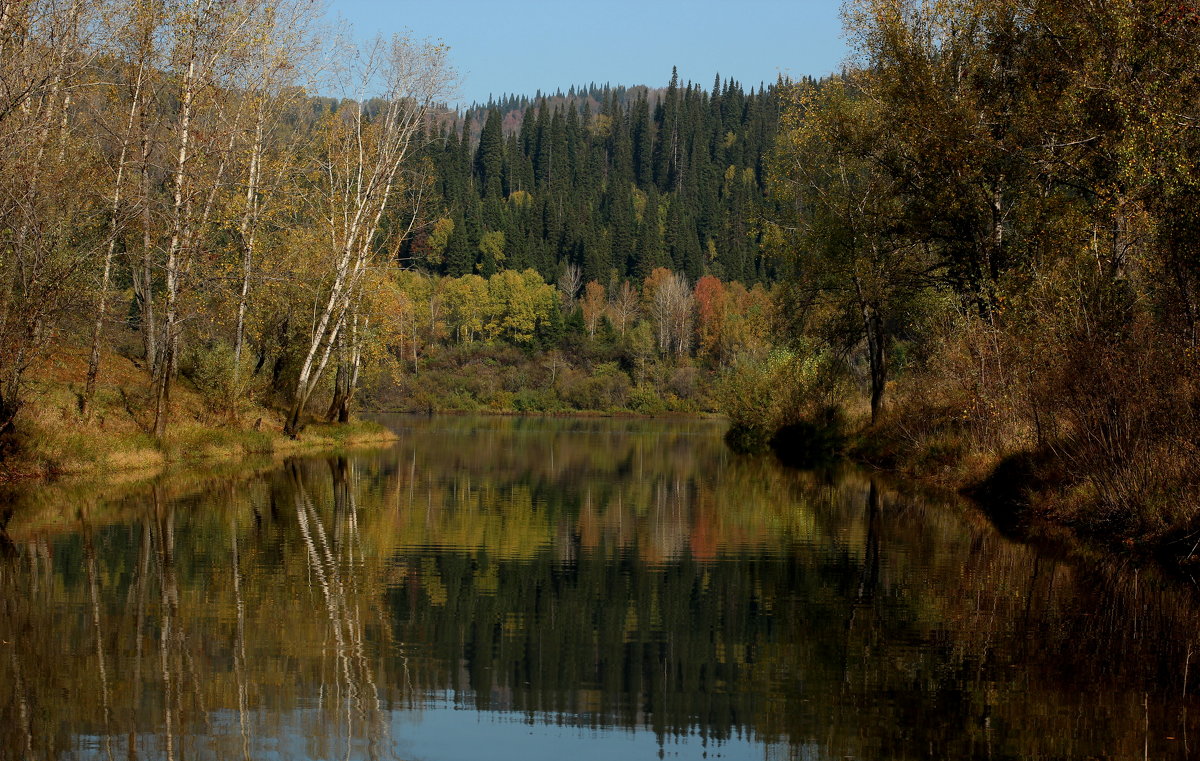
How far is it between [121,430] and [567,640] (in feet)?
71.5

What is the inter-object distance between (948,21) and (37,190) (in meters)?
21.6

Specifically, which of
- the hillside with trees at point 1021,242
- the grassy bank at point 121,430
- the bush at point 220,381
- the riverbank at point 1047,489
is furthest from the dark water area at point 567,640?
the bush at point 220,381

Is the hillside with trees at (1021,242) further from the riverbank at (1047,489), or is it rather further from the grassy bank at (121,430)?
the grassy bank at (121,430)

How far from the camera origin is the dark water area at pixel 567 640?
7.54 meters

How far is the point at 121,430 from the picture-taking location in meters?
29.0

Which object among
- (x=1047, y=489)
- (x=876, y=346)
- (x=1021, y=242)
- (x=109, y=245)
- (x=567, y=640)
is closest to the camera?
(x=567, y=640)

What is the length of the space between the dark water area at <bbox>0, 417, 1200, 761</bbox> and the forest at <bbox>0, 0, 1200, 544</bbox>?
3.83 meters

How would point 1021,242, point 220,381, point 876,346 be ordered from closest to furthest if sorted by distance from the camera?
point 1021,242
point 220,381
point 876,346

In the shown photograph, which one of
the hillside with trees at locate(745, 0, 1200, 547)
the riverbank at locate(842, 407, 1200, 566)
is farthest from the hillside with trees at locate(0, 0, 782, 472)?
the riverbank at locate(842, 407, 1200, 566)

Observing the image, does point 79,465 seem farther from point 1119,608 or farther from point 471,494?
point 1119,608

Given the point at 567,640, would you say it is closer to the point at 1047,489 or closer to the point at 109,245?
the point at 1047,489

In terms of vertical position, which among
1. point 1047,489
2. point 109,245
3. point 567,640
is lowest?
point 567,640

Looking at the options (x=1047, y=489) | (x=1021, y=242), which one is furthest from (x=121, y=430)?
(x=1021, y=242)

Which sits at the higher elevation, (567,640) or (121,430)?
(121,430)
